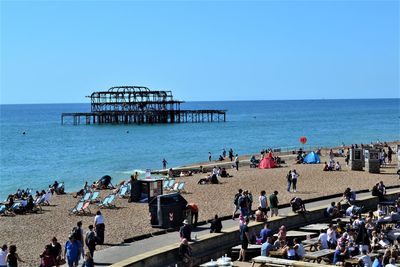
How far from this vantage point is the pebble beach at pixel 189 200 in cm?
1762

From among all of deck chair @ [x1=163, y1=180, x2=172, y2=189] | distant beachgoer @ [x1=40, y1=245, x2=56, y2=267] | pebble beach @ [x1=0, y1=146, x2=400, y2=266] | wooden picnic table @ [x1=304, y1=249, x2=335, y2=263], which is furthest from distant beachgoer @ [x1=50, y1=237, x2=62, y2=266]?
deck chair @ [x1=163, y1=180, x2=172, y2=189]

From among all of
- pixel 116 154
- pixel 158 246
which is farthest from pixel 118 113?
pixel 158 246

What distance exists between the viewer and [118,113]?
4459 inches

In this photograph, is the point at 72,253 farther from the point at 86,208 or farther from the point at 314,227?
the point at 86,208

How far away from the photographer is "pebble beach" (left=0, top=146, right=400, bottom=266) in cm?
1762

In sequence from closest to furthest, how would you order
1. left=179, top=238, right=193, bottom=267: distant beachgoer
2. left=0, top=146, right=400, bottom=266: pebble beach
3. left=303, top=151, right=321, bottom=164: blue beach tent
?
left=179, top=238, right=193, bottom=267: distant beachgoer
left=0, top=146, right=400, bottom=266: pebble beach
left=303, top=151, right=321, bottom=164: blue beach tent

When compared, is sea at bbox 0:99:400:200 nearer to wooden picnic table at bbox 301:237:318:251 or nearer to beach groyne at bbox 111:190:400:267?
beach groyne at bbox 111:190:400:267

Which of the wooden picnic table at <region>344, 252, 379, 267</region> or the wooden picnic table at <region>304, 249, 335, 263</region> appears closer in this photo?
the wooden picnic table at <region>344, 252, 379, 267</region>

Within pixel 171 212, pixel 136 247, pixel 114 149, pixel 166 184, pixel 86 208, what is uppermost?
pixel 171 212

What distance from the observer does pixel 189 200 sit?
80.5ft

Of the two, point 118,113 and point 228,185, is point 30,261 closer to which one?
point 228,185

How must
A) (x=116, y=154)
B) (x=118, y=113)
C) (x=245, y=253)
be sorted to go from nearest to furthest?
(x=245, y=253) → (x=116, y=154) → (x=118, y=113)

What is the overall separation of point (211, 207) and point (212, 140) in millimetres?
66394

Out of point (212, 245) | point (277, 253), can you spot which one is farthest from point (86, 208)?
point (277, 253)
